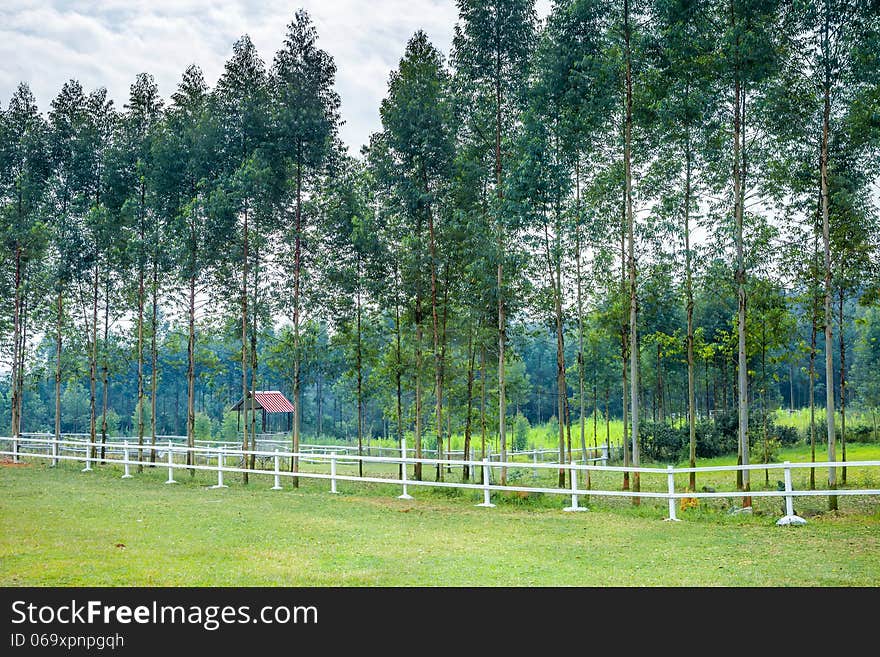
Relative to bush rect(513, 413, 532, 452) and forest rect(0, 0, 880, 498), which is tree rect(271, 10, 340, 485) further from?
bush rect(513, 413, 532, 452)

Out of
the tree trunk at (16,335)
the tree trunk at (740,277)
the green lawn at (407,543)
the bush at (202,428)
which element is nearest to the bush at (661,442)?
the green lawn at (407,543)

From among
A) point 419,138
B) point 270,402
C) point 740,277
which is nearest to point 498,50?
point 419,138

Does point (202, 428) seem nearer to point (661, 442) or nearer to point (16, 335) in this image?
point (16, 335)

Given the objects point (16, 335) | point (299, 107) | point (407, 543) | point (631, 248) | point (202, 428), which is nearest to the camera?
point (407, 543)

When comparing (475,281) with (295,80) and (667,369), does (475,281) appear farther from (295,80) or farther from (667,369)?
(667,369)

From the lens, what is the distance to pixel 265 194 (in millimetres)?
28531

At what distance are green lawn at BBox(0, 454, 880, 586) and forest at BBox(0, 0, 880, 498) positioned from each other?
4.91 meters

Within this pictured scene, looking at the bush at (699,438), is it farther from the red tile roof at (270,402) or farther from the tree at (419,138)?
the red tile roof at (270,402)

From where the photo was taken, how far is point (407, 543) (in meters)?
13.1

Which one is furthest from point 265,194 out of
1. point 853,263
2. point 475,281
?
point 853,263

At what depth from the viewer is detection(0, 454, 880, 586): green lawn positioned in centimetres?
1009

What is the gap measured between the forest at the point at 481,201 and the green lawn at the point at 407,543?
16.1 feet

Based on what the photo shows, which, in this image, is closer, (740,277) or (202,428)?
(740,277)

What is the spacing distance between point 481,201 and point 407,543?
16.1 m
